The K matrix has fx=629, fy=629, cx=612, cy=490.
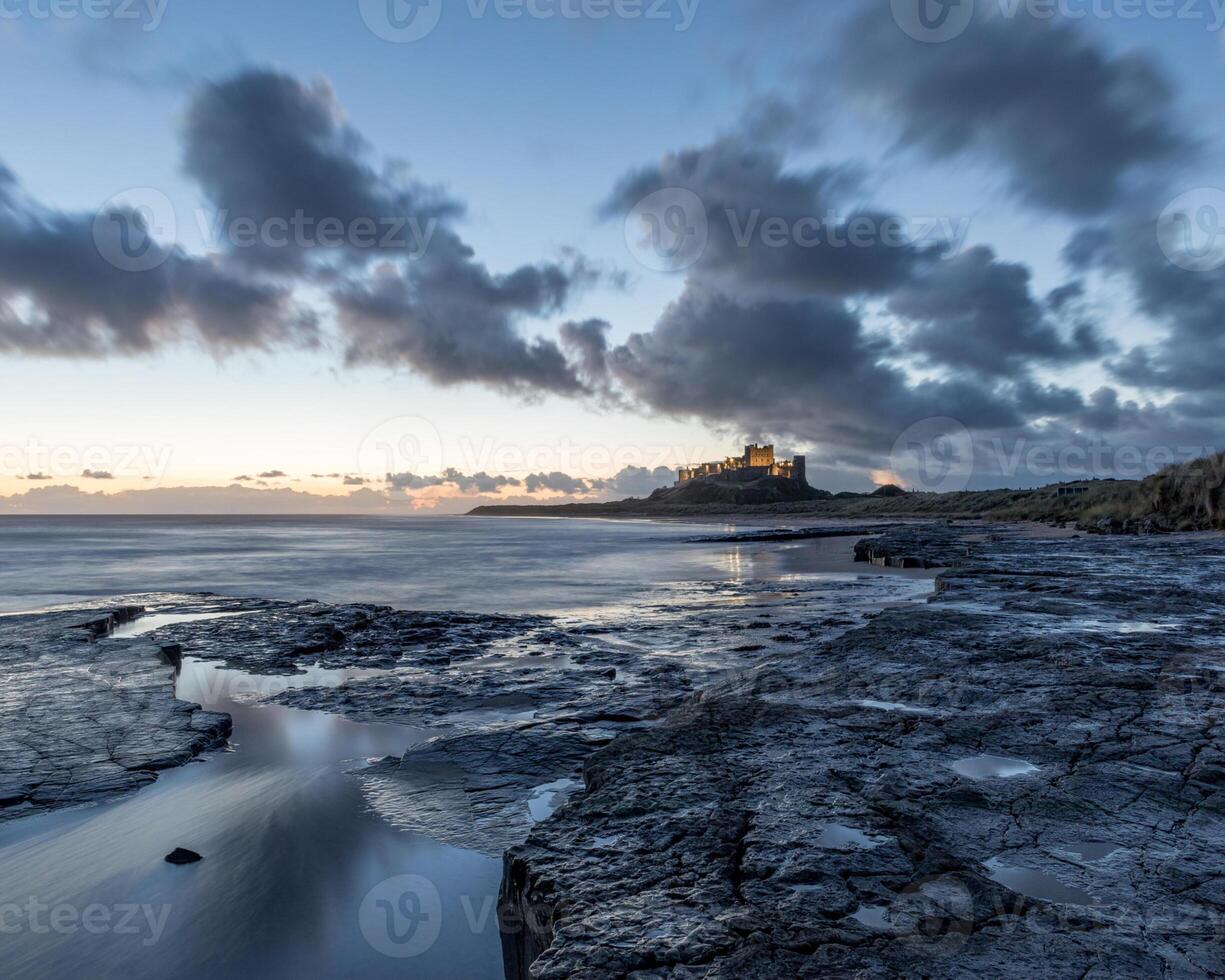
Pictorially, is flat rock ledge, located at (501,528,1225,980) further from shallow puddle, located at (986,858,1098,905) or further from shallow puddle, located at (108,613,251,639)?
shallow puddle, located at (108,613,251,639)

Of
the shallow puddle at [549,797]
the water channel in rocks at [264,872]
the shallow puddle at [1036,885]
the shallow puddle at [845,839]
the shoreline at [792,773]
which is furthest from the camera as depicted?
the shallow puddle at [549,797]

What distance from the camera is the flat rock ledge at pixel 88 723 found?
4789 mm

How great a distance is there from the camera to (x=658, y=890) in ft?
8.96

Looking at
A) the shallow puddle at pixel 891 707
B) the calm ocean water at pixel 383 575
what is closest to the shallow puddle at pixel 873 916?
the shallow puddle at pixel 891 707

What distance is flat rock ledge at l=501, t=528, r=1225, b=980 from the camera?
2295mm

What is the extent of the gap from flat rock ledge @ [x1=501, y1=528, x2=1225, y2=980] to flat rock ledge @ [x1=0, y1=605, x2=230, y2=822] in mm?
3849

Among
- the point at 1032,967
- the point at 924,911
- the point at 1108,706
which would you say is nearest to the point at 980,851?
the point at 924,911

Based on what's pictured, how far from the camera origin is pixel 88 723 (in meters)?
5.95

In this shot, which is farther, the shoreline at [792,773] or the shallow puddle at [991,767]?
the shallow puddle at [991,767]

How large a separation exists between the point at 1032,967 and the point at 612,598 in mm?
14748

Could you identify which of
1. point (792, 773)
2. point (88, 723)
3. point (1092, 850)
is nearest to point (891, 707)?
point (792, 773)

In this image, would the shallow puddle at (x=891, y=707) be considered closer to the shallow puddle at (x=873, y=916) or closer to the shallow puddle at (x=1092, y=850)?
the shallow puddle at (x=1092, y=850)

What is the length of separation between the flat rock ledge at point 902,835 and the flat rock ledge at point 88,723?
3.85 metres

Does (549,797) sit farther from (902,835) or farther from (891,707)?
(891,707)
